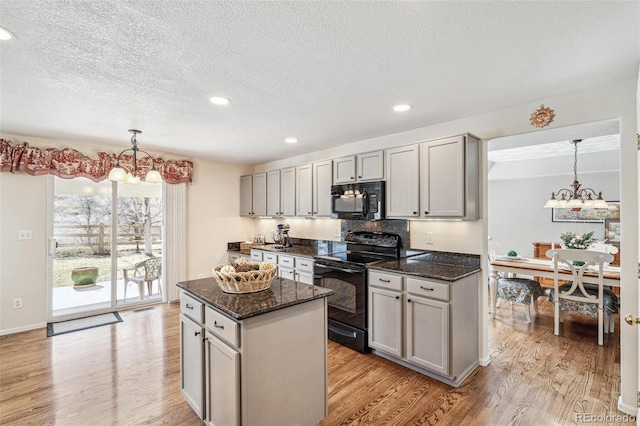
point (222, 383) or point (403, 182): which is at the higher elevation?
point (403, 182)

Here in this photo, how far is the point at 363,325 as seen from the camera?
316 cm

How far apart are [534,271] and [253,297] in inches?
153

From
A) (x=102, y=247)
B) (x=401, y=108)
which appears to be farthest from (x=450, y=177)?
(x=102, y=247)

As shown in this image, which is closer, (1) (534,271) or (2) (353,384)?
(2) (353,384)

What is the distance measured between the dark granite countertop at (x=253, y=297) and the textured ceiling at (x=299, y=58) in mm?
1511

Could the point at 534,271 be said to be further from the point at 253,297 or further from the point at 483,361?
the point at 253,297

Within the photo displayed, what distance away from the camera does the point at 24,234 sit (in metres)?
3.79

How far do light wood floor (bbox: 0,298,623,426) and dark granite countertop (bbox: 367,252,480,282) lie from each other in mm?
934

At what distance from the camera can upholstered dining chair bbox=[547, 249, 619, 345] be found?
3.50 meters

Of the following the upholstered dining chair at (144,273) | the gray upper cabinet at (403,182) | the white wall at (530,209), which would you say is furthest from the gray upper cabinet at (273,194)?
the white wall at (530,209)

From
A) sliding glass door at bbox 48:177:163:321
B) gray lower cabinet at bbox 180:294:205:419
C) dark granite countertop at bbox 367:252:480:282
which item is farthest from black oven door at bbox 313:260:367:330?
sliding glass door at bbox 48:177:163:321

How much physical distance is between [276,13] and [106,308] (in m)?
4.77

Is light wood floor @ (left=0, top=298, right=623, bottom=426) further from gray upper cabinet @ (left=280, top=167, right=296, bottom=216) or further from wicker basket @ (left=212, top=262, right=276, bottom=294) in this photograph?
gray upper cabinet @ (left=280, top=167, right=296, bottom=216)

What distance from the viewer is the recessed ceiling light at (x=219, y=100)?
2534mm
